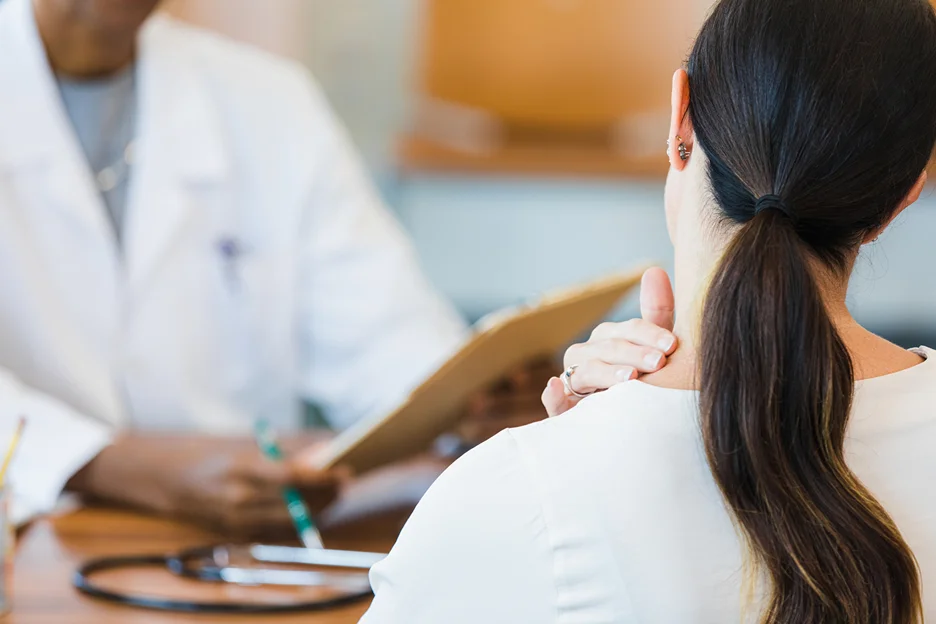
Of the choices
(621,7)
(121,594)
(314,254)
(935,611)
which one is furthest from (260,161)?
(621,7)

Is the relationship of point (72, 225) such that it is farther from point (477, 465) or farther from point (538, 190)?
point (538, 190)

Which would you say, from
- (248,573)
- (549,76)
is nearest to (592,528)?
(248,573)

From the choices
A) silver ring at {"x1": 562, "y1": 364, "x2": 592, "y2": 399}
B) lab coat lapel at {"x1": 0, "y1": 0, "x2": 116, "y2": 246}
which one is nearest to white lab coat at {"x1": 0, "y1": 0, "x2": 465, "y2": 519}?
lab coat lapel at {"x1": 0, "y1": 0, "x2": 116, "y2": 246}

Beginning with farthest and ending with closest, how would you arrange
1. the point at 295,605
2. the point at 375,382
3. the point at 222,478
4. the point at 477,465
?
the point at 375,382 → the point at 222,478 → the point at 295,605 → the point at 477,465

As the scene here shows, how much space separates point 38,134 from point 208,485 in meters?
0.77

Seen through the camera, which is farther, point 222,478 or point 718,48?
point 222,478

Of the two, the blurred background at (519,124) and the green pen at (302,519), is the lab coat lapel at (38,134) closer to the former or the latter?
the green pen at (302,519)

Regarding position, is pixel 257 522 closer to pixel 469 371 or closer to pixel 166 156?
pixel 469 371

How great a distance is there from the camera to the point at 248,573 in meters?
1.09

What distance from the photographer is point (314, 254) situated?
1978mm

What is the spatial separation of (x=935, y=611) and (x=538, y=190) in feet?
9.75

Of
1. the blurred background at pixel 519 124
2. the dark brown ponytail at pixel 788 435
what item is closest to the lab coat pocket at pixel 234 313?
the dark brown ponytail at pixel 788 435

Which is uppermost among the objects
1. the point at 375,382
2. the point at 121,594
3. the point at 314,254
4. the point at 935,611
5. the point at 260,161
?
the point at 260,161

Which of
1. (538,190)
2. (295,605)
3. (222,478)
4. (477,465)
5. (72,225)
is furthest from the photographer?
(538,190)
